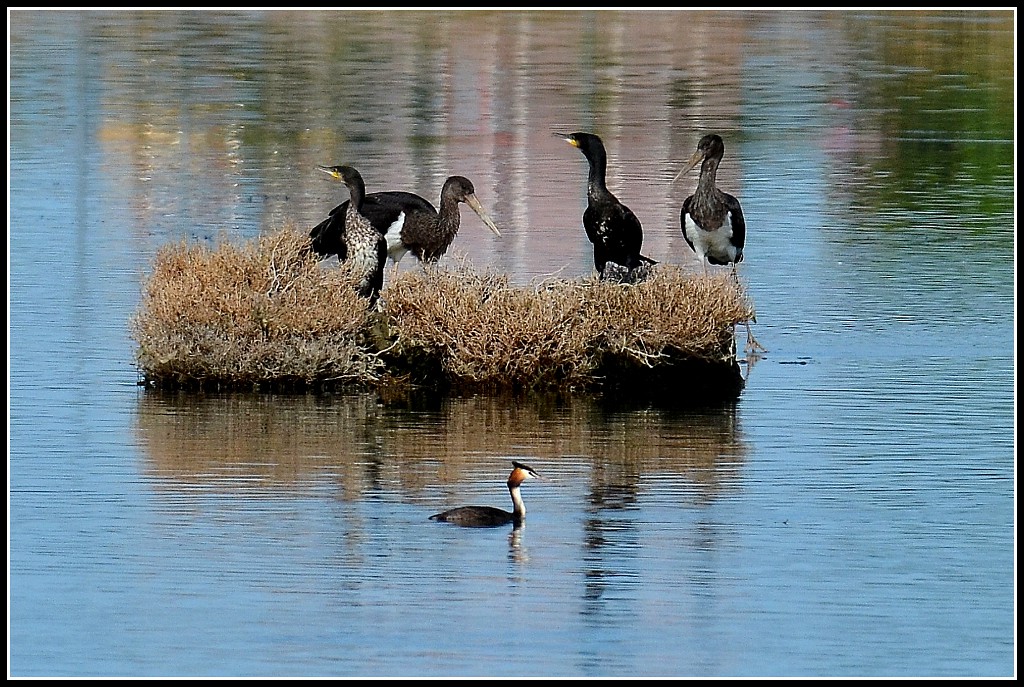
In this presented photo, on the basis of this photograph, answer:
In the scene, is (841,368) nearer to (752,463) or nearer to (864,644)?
(752,463)

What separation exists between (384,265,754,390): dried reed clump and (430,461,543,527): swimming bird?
325 cm

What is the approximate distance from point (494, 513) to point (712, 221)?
6578 mm

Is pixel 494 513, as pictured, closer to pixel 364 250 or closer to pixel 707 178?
pixel 364 250

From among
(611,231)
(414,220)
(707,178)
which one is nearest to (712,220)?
(707,178)

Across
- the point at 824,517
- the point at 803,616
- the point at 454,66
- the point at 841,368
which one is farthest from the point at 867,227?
the point at 454,66

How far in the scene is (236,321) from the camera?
17.3 metres

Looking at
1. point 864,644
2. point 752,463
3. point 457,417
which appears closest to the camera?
point 864,644

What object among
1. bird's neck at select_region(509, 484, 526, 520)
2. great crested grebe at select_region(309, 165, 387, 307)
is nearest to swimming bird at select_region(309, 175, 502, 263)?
great crested grebe at select_region(309, 165, 387, 307)

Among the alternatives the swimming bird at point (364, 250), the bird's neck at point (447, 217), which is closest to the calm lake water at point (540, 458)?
the swimming bird at point (364, 250)

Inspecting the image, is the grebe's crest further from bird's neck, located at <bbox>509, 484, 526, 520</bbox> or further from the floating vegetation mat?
the floating vegetation mat

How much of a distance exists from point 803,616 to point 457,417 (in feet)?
16.5

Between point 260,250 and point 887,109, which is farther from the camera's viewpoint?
point 887,109

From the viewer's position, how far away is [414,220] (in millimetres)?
19391

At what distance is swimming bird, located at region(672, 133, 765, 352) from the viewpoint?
1995 cm
